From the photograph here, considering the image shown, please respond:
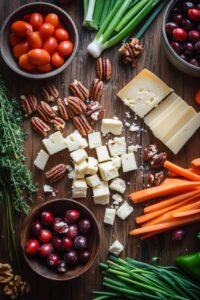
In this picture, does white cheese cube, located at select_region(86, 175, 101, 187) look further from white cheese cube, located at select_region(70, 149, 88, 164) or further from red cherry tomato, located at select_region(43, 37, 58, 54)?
red cherry tomato, located at select_region(43, 37, 58, 54)

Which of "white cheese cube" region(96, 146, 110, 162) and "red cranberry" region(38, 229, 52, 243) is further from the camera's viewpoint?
"white cheese cube" region(96, 146, 110, 162)

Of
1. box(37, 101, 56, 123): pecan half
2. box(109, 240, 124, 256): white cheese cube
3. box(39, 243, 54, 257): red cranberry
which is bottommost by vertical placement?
box(109, 240, 124, 256): white cheese cube

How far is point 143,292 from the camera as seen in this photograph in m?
2.43

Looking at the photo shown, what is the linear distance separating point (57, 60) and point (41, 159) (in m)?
0.38

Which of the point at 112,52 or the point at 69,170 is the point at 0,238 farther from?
the point at 112,52

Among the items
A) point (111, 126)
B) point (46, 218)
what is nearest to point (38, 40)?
point (111, 126)

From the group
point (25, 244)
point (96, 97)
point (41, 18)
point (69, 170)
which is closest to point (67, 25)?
point (41, 18)

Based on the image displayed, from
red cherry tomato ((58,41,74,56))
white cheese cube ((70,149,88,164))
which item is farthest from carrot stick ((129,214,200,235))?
red cherry tomato ((58,41,74,56))

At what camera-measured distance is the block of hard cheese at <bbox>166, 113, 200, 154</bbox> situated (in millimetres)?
2506

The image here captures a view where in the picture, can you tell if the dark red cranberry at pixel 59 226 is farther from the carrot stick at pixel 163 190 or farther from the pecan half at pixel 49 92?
the pecan half at pixel 49 92

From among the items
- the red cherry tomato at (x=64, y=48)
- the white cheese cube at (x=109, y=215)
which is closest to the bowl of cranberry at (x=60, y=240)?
the white cheese cube at (x=109, y=215)

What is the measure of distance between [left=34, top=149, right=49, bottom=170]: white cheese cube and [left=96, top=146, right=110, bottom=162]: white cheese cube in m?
0.20

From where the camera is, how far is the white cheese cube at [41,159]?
249 centimetres

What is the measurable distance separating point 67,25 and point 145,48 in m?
0.32
